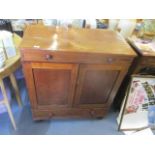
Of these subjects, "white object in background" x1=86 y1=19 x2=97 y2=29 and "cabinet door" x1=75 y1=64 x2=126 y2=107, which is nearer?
"cabinet door" x1=75 y1=64 x2=126 y2=107

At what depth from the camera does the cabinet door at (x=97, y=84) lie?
1.15 metres

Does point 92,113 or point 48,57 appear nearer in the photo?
point 48,57

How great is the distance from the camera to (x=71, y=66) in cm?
110

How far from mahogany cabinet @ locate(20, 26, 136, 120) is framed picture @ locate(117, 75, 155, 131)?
203 millimetres

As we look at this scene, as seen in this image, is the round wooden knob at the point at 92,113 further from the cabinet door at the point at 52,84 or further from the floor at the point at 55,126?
the cabinet door at the point at 52,84

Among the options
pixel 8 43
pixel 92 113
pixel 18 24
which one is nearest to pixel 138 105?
pixel 92 113

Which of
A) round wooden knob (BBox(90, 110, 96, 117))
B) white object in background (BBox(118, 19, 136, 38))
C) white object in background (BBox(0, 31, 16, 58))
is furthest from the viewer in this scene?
round wooden knob (BBox(90, 110, 96, 117))

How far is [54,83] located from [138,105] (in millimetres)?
886

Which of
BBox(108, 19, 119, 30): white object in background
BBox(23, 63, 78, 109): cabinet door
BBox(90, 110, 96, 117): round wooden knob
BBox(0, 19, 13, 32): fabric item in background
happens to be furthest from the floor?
BBox(108, 19, 119, 30): white object in background

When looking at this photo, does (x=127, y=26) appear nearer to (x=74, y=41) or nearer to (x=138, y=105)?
(x=74, y=41)

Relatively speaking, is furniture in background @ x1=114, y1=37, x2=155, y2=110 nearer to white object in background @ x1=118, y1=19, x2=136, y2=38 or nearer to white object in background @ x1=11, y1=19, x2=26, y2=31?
white object in background @ x1=118, y1=19, x2=136, y2=38

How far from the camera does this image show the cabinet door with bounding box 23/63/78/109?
110cm
